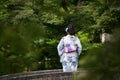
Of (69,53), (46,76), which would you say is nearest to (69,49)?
(69,53)

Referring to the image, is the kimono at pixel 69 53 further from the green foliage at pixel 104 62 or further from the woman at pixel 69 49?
the green foliage at pixel 104 62

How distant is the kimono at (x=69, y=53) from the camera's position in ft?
25.1

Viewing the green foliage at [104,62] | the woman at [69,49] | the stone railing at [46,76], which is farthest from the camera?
the woman at [69,49]

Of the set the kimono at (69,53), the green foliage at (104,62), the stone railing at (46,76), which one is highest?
the green foliage at (104,62)

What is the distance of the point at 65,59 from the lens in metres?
7.83

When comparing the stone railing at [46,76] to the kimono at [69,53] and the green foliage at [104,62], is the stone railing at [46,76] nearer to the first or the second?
the kimono at [69,53]

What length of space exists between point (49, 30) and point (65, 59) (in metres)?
3.65

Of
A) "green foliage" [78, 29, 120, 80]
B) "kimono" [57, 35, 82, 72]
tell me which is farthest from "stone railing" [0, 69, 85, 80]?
"green foliage" [78, 29, 120, 80]

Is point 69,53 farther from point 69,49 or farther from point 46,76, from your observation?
point 46,76

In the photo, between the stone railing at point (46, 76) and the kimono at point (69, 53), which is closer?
the stone railing at point (46, 76)

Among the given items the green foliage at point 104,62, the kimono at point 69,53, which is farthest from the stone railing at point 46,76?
the green foliage at point 104,62

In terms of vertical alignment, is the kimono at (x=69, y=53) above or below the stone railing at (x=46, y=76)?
above

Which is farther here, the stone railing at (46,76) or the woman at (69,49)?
the woman at (69,49)

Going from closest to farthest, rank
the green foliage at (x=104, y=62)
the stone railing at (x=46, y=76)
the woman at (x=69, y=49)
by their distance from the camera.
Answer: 1. the green foliage at (x=104, y=62)
2. the stone railing at (x=46, y=76)
3. the woman at (x=69, y=49)
